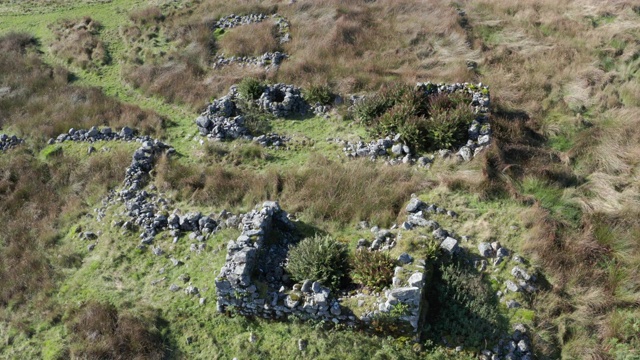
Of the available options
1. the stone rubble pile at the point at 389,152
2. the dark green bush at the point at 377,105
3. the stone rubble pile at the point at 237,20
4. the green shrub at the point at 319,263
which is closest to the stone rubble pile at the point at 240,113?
the dark green bush at the point at 377,105

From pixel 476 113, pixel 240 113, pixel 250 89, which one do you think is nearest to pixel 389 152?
pixel 476 113

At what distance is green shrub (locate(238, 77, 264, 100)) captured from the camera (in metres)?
18.4

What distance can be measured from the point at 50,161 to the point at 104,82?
702 centimetres

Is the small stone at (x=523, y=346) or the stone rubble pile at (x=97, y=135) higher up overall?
the stone rubble pile at (x=97, y=135)

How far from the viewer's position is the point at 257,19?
83.9ft

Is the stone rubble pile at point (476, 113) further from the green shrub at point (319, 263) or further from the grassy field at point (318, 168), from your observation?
the green shrub at point (319, 263)

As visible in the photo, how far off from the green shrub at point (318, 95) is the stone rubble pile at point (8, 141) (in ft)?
38.4

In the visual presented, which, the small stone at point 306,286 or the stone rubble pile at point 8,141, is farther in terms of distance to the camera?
the stone rubble pile at point 8,141

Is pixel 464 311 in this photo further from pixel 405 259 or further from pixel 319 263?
pixel 319 263

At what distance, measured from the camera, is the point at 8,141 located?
1784cm

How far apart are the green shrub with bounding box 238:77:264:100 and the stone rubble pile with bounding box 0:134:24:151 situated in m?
9.06

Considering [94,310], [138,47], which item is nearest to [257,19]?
[138,47]

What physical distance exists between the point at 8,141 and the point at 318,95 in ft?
41.4

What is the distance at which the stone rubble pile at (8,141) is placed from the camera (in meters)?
17.6
